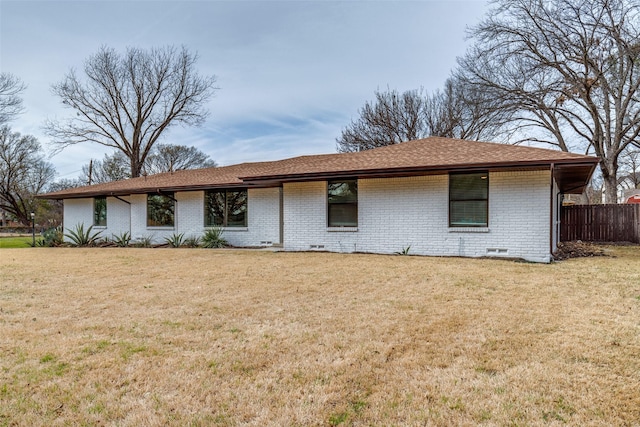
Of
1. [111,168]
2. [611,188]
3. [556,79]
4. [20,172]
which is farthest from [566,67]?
[20,172]

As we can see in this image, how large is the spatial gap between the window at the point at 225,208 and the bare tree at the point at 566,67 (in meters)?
14.9

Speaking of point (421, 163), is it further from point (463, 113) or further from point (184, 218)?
point (463, 113)

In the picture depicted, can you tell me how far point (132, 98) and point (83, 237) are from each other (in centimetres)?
1594

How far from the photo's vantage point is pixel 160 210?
15344 mm

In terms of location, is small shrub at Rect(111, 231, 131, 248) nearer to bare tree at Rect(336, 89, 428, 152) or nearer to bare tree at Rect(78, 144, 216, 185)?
bare tree at Rect(336, 89, 428, 152)

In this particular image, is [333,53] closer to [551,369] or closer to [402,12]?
[402,12]

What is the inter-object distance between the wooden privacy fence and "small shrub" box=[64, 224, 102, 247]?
21.1 meters

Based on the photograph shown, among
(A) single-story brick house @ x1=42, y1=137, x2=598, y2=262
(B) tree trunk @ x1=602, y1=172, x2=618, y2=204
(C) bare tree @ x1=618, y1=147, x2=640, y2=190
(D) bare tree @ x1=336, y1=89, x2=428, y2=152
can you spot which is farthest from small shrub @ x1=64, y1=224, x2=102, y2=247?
(C) bare tree @ x1=618, y1=147, x2=640, y2=190

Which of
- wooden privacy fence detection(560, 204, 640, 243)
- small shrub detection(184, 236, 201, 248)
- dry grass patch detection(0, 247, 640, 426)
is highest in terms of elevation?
wooden privacy fence detection(560, 204, 640, 243)

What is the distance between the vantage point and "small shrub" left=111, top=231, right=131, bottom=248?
1520cm

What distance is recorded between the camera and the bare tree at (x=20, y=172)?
114 ft

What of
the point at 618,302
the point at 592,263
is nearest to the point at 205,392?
the point at 618,302

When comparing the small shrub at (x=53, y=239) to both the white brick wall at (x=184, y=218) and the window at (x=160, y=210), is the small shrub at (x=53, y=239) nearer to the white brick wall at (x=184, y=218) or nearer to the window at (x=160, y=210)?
the white brick wall at (x=184, y=218)

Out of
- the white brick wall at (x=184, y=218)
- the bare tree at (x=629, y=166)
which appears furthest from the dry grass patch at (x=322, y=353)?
the bare tree at (x=629, y=166)
